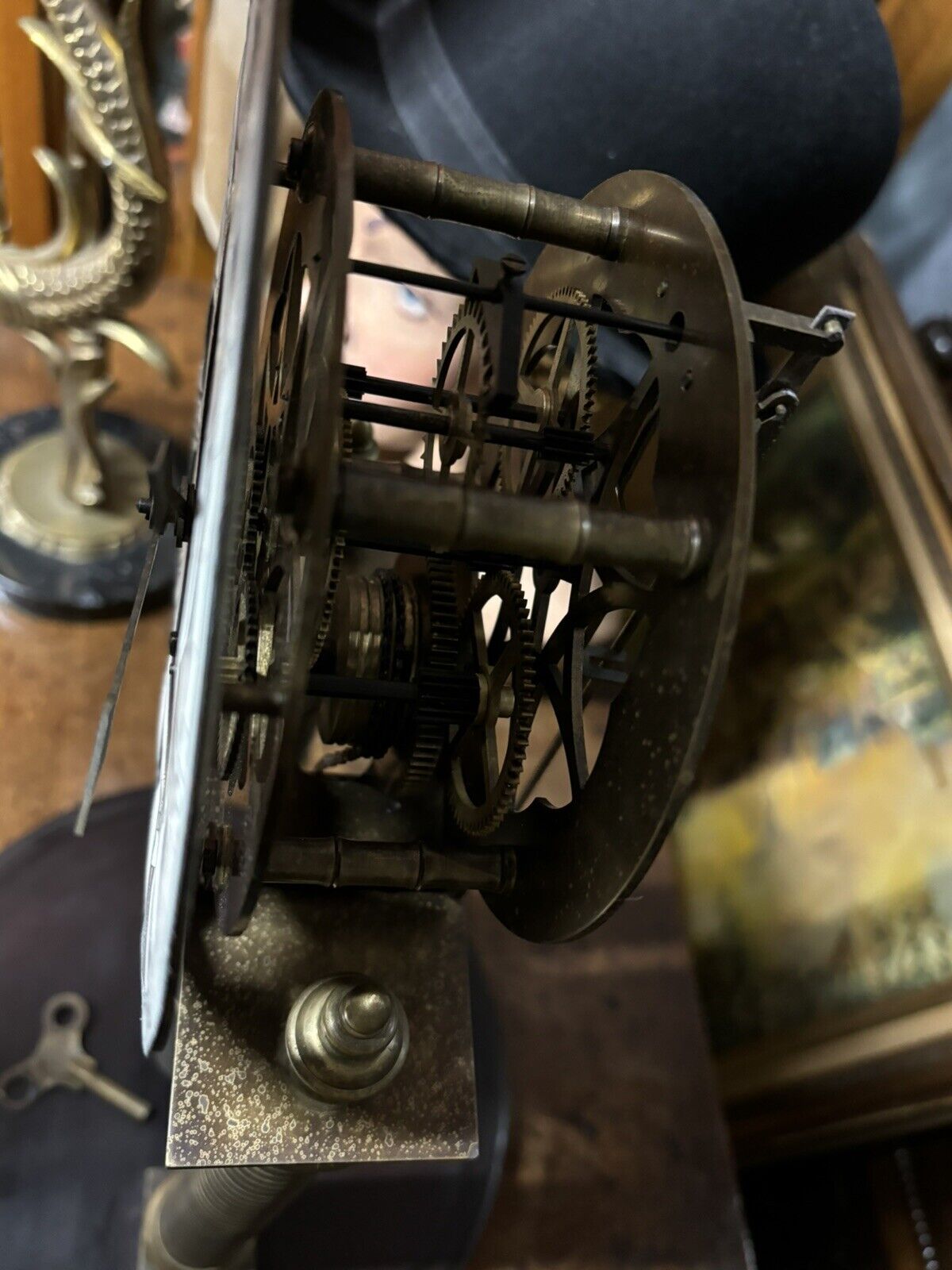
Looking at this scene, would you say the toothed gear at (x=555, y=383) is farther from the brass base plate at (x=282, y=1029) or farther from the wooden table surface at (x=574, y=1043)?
the wooden table surface at (x=574, y=1043)

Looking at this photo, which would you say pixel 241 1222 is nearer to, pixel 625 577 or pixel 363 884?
pixel 363 884

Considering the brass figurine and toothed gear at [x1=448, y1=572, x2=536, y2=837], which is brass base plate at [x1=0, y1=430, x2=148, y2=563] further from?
toothed gear at [x1=448, y1=572, x2=536, y2=837]

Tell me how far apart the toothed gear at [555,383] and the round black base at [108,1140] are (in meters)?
0.54

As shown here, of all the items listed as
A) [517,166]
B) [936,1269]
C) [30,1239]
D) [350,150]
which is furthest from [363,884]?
[936,1269]

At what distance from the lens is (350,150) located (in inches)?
14.7

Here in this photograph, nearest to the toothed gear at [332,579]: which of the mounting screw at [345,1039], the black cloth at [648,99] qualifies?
the mounting screw at [345,1039]

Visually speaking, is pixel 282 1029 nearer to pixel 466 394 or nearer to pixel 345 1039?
pixel 345 1039

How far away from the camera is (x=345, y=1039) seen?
48cm

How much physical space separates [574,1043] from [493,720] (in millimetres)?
540

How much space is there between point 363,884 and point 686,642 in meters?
0.22

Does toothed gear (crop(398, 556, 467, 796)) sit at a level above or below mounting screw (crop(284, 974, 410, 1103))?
above

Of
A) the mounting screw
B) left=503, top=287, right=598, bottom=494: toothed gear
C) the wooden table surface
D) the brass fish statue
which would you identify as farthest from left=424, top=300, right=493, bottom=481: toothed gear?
the wooden table surface

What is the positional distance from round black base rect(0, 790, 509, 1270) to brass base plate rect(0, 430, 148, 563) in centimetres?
31

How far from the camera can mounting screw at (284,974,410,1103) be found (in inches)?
18.8
